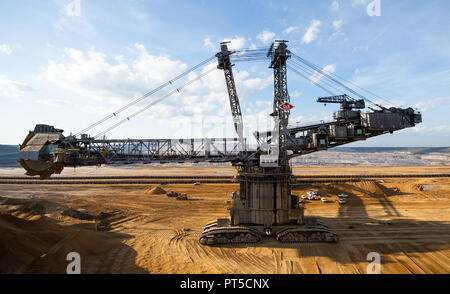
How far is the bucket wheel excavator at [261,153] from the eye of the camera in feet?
55.8

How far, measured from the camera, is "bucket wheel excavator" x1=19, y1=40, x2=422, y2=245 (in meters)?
17.0

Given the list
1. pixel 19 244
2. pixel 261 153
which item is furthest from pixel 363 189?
pixel 19 244

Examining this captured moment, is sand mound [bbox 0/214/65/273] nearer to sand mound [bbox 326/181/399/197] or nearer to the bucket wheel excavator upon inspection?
the bucket wheel excavator

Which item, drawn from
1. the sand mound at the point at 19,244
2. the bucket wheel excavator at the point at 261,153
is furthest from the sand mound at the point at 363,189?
the sand mound at the point at 19,244

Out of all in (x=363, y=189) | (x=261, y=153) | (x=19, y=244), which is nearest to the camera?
(x=19, y=244)

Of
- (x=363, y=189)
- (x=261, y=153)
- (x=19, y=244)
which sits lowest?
(x=363, y=189)

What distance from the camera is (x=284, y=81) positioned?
63.9 ft

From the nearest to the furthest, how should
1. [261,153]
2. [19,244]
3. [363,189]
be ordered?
[19,244], [261,153], [363,189]

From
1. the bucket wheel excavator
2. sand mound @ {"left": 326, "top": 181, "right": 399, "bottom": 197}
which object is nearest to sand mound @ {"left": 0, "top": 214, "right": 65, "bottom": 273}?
the bucket wheel excavator

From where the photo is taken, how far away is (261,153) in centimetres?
1880

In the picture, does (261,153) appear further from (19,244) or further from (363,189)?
(363,189)

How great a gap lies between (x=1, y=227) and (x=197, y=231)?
14.0 metres
